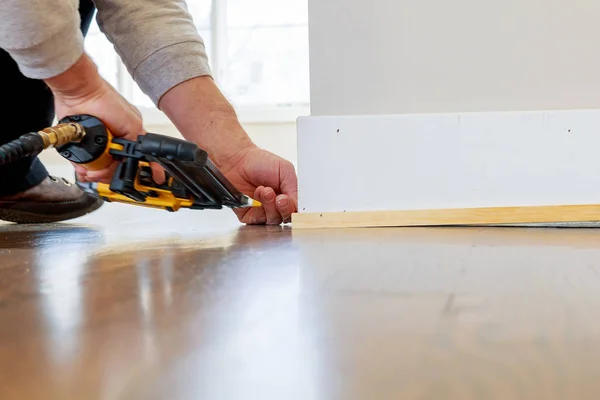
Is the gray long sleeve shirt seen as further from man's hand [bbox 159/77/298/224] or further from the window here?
the window

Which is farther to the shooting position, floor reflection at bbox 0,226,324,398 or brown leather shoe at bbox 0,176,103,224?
brown leather shoe at bbox 0,176,103,224

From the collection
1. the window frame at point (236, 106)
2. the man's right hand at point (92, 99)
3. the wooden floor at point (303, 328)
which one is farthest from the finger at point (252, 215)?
the window frame at point (236, 106)

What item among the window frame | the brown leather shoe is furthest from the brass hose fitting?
the window frame

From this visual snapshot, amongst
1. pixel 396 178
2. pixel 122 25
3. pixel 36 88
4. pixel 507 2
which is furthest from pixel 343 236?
pixel 36 88

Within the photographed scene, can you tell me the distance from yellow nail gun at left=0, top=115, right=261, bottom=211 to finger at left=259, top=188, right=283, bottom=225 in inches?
1.6

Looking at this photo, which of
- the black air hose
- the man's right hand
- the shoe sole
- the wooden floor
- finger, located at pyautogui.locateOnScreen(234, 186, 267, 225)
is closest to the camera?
the wooden floor

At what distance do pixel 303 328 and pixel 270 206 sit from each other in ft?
2.38

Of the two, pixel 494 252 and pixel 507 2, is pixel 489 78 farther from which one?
pixel 494 252

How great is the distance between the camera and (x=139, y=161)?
2.69 ft

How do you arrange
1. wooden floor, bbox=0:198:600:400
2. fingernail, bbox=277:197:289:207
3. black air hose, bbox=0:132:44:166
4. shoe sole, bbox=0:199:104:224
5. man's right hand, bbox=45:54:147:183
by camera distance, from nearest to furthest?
wooden floor, bbox=0:198:600:400
black air hose, bbox=0:132:44:166
man's right hand, bbox=45:54:147:183
fingernail, bbox=277:197:289:207
shoe sole, bbox=0:199:104:224

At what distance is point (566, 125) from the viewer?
2.48 ft

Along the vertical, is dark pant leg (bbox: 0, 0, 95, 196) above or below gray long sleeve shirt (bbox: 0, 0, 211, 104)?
below

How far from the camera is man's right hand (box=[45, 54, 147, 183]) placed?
0.81 m

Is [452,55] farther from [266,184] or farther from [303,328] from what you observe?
[303,328]
